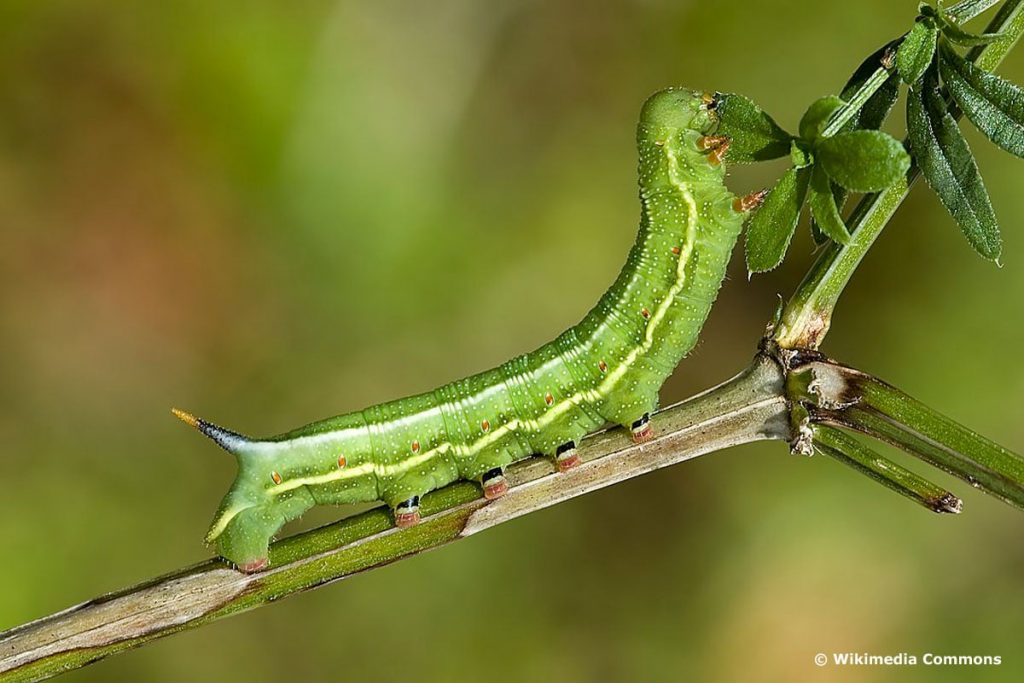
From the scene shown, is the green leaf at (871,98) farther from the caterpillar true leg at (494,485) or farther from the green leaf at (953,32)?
the caterpillar true leg at (494,485)

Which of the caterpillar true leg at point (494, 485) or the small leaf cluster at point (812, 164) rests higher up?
the small leaf cluster at point (812, 164)

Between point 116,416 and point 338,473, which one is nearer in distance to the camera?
point 338,473

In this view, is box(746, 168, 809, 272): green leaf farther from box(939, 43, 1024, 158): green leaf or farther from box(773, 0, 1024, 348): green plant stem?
box(939, 43, 1024, 158): green leaf

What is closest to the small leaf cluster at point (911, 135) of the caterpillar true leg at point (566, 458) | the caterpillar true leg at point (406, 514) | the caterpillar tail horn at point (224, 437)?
the caterpillar true leg at point (566, 458)

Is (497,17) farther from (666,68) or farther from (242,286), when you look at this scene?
(242,286)

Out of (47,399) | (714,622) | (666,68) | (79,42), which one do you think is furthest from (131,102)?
(714,622)

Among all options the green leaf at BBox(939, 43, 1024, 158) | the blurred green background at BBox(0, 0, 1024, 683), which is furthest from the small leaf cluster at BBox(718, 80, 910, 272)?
the blurred green background at BBox(0, 0, 1024, 683)

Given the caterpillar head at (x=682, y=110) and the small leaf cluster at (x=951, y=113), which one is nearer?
the small leaf cluster at (x=951, y=113)

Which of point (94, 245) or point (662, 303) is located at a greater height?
point (94, 245)
